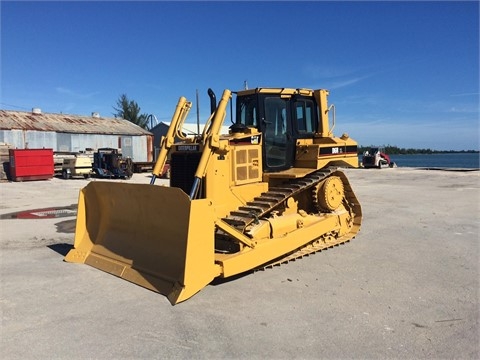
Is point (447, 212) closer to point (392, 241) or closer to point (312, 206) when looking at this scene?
point (392, 241)

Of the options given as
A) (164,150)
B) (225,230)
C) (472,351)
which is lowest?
(472,351)

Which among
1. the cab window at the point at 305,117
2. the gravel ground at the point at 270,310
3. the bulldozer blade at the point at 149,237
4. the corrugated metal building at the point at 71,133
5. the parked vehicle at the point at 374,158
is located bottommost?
the gravel ground at the point at 270,310

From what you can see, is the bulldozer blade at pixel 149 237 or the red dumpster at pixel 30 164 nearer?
the bulldozer blade at pixel 149 237

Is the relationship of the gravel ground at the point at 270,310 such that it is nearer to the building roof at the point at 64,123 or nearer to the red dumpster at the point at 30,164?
the red dumpster at the point at 30,164

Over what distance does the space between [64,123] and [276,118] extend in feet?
98.7

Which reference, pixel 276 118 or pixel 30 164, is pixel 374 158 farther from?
pixel 276 118

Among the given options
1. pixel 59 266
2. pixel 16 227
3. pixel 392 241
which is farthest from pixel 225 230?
pixel 16 227

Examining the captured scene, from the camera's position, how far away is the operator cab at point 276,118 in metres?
7.19

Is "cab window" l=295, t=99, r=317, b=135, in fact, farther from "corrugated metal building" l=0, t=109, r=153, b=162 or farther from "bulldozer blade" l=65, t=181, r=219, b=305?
"corrugated metal building" l=0, t=109, r=153, b=162

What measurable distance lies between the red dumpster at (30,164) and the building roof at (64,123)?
6034 mm

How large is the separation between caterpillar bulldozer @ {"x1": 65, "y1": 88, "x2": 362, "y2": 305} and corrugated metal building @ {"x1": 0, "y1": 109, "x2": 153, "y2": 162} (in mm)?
25179

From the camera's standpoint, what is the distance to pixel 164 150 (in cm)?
687

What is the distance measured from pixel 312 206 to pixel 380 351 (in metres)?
4.29

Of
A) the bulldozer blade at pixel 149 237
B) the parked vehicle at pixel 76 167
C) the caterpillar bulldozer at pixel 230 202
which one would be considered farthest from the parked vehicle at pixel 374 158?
the bulldozer blade at pixel 149 237
